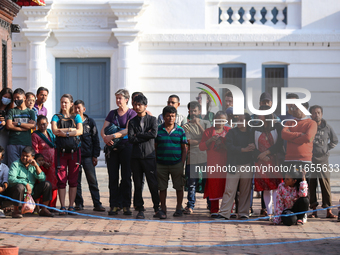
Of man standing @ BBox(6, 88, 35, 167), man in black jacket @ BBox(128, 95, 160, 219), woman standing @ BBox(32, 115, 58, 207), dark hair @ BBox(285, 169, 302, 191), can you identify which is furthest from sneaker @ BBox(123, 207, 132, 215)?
dark hair @ BBox(285, 169, 302, 191)

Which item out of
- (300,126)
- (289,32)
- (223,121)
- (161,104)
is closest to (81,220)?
(223,121)

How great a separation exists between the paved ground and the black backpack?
1.09 meters

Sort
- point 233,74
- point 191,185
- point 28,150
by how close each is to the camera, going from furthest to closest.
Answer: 1. point 233,74
2. point 191,185
3. point 28,150

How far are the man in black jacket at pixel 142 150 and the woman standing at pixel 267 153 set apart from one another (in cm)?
158

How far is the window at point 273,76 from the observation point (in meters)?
15.7

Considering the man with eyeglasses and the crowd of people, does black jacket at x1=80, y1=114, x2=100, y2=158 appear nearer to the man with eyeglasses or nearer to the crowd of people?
the crowd of people

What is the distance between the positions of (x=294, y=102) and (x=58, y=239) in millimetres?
4294

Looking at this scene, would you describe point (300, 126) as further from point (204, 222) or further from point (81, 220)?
point (81, 220)

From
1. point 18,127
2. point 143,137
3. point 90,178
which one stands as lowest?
point 90,178

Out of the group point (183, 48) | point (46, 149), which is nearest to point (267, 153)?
point (46, 149)

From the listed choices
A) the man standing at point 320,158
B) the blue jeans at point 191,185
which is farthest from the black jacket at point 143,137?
the man standing at point 320,158

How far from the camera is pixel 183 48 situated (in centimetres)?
1560

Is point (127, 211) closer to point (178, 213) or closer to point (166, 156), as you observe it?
point (178, 213)

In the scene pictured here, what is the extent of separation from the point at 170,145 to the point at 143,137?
0.50 metres
